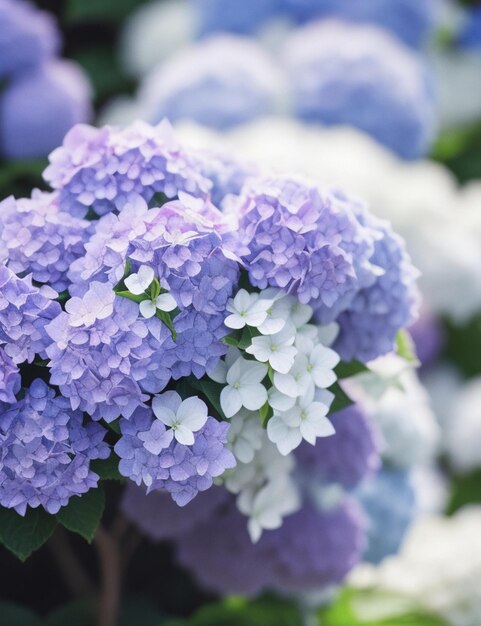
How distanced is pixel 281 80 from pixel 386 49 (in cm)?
27

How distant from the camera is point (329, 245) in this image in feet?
3.71

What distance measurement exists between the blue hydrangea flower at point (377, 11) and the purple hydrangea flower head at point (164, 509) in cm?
180

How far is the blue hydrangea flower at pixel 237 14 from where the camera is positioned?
111 inches

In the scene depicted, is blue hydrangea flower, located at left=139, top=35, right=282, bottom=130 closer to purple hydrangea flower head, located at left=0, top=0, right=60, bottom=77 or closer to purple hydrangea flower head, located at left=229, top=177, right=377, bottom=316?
purple hydrangea flower head, located at left=0, top=0, right=60, bottom=77

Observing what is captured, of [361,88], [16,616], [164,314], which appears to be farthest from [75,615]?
[361,88]

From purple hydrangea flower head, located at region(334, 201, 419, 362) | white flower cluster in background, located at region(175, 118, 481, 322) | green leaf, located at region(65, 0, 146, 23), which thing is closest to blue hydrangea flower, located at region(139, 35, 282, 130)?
white flower cluster in background, located at region(175, 118, 481, 322)

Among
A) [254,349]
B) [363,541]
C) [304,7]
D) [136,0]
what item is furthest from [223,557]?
[136,0]

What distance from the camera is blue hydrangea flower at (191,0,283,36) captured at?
2.81 m

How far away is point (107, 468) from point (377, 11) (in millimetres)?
2074

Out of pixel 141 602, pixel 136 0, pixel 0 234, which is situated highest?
pixel 0 234

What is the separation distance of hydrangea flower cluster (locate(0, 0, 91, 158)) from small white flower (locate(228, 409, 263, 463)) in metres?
1.16

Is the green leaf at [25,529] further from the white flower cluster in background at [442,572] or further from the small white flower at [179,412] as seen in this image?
the white flower cluster in background at [442,572]

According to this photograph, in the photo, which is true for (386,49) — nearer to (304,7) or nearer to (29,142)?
(304,7)

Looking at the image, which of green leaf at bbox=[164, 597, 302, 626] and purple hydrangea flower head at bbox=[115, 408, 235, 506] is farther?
green leaf at bbox=[164, 597, 302, 626]
